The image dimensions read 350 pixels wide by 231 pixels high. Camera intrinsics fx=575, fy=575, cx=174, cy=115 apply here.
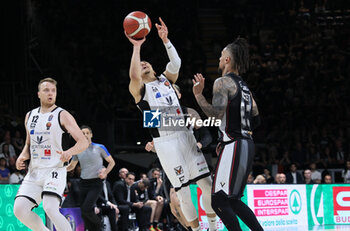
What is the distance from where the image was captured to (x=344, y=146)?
1831 cm

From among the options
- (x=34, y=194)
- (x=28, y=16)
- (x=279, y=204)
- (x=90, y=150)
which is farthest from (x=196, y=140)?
(x=28, y=16)

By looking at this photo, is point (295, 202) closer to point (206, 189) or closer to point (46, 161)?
point (206, 189)

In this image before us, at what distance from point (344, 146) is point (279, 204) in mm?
5242

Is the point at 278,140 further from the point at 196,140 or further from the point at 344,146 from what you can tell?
the point at 196,140

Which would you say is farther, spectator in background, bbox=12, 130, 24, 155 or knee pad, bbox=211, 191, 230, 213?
spectator in background, bbox=12, 130, 24, 155

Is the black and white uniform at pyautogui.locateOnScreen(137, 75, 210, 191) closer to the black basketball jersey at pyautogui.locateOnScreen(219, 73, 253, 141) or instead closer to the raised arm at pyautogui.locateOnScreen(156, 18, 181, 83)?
the raised arm at pyautogui.locateOnScreen(156, 18, 181, 83)

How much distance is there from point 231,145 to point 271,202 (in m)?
8.20

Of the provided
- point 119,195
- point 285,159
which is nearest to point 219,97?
point 119,195

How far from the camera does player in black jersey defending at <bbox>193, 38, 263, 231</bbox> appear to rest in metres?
5.94

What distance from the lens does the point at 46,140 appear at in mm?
7148

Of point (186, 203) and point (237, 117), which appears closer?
point (237, 117)

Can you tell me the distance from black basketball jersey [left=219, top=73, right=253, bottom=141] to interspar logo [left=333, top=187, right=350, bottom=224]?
9545 millimetres

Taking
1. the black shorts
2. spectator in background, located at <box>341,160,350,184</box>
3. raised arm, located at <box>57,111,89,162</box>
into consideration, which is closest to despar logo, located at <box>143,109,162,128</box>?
raised arm, located at <box>57,111,89,162</box>

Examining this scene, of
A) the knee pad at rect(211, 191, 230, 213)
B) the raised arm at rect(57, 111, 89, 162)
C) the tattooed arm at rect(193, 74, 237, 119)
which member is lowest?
the knee pad at rect(211, 191, 230, 213)
